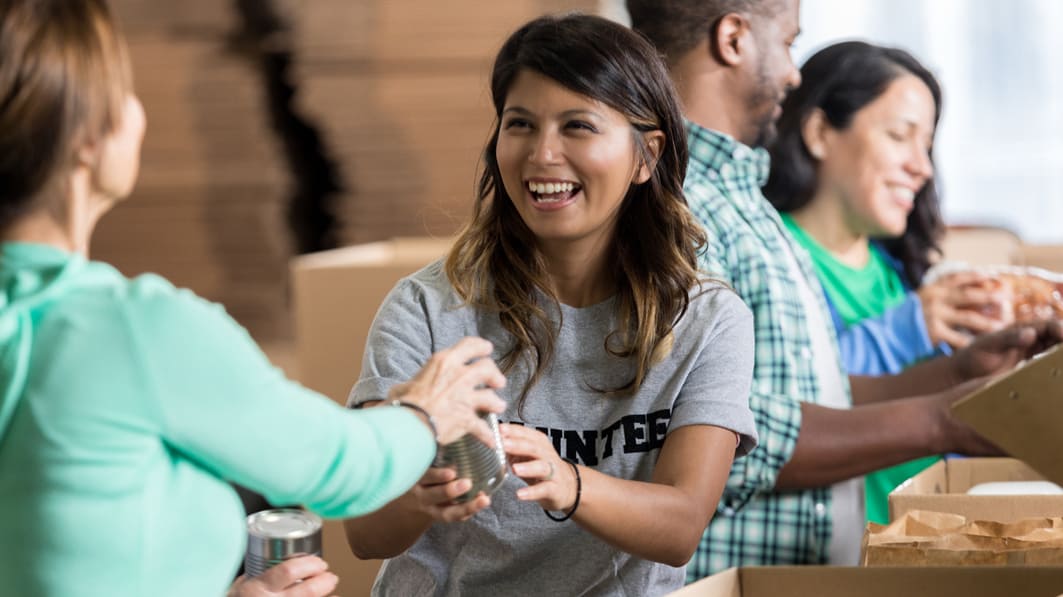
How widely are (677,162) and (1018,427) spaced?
506 mm

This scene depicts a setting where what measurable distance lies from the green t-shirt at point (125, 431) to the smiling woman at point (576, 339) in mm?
473

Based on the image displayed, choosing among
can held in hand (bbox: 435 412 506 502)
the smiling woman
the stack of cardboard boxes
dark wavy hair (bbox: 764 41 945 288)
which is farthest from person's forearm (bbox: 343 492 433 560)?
dark wavy hair (bbox: 764 41 945 288)

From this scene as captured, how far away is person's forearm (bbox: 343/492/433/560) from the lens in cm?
121

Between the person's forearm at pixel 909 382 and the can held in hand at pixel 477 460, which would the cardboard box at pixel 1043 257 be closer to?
the person's forearm at pixel 909 382

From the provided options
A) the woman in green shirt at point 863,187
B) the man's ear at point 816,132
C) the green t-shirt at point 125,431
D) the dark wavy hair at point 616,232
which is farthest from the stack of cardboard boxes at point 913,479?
the man's ear at point 816,132

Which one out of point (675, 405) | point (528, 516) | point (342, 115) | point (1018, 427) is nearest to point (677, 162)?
point (675, 405)

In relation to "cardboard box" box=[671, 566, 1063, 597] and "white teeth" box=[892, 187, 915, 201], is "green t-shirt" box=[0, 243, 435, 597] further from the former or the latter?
"white teeth" box=[892, 187, 915, 201]

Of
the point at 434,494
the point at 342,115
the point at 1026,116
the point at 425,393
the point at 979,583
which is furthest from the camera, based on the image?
the point at 1026,116

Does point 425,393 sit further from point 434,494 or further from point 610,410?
point 610,410

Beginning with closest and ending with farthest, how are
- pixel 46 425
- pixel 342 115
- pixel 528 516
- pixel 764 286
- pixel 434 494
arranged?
pixel 46 425 → pixel 434 494 → pixel 528 516 → pixel 764 286 → pixel 342 115

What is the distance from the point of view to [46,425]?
2.43ft

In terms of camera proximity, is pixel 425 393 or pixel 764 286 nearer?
pixel 425 393

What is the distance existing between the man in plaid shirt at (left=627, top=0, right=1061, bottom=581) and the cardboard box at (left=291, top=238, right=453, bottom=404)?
0.52m

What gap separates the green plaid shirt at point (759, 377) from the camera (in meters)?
1.63
